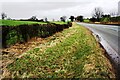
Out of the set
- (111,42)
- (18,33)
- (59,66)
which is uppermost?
(18,33)

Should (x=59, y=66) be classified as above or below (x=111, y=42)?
below

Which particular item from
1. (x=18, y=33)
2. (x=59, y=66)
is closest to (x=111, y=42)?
(x=18, y=33)

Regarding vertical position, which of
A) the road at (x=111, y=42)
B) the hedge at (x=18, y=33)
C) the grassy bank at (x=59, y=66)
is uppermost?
the hedge at (x=18, y=33)

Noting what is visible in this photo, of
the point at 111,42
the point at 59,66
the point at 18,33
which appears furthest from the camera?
the point at 111,42

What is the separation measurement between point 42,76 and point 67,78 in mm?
881

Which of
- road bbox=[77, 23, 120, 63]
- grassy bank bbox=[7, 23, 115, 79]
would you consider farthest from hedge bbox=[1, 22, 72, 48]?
road bbox=[77, 23, 120, 63]

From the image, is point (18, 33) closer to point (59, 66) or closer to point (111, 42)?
point (111, 42)

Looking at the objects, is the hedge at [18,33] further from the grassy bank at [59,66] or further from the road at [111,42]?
the road at [111,42]

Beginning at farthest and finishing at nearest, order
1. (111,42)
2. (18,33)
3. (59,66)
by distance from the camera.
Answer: (111,42) < (18,33) < (59,66)

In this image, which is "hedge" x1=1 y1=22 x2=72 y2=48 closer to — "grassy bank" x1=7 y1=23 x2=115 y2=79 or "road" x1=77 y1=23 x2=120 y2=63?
"grassy bank" x1=7 y1=23 x2=115 y2=79

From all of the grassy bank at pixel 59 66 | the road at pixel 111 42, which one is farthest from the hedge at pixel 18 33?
the road at pixel 111 42

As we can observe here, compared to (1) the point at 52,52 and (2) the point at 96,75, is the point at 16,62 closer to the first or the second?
(1) the point at 52,52

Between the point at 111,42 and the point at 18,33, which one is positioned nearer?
the point at 18,33

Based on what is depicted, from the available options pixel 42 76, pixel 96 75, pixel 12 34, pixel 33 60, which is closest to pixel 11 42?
pixel 12 34
